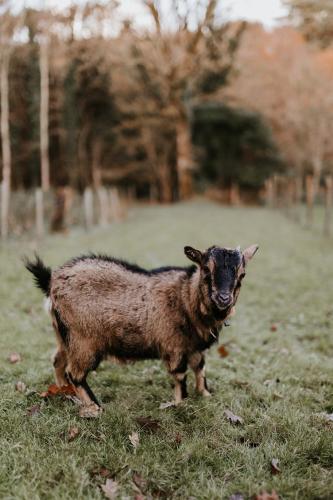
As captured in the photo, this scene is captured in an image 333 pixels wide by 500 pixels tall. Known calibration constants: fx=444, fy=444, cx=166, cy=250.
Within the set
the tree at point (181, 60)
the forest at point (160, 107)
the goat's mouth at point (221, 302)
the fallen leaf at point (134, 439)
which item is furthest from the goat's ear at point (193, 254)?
the tree at point (181, 60)

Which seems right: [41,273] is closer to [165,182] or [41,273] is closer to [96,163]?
[96,163]

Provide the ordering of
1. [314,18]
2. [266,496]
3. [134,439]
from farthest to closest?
1. [314,18]
2. [134,439]
3. [266,496]

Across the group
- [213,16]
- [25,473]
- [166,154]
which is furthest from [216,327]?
[166,154]

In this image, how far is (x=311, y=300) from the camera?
8.43 metres

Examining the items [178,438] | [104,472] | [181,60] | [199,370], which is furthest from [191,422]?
[181,60]

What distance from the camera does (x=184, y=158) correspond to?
32.9 metres

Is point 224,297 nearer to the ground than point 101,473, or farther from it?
farther from it

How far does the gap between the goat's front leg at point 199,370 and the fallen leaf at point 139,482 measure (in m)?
1.33

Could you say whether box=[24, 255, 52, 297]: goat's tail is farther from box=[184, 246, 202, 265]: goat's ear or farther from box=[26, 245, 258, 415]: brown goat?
box=[184, 246, 202, 265]: goat's ear

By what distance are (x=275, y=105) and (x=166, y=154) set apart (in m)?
13.3

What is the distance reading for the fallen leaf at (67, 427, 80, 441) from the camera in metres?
3.63

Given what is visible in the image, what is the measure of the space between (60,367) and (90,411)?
68cm

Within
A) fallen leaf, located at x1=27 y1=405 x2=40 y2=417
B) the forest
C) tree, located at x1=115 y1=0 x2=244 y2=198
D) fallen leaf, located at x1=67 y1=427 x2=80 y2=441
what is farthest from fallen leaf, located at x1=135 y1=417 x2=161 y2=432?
tree, located at x1=115 y1=0 x2=244 y2=198

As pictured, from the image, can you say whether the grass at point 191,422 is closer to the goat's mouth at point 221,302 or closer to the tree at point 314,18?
the goat's mouth at point 221,302
